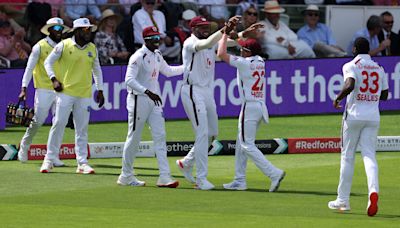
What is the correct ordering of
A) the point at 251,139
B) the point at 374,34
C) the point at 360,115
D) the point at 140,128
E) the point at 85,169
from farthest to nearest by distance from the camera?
the point at 374,34 < the point at 85,169 < the point at 140,128 < the point at 251,139 < the point at 360,115

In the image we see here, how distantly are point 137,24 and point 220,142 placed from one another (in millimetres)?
5568

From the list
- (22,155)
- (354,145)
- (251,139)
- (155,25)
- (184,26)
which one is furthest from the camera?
(184,26)

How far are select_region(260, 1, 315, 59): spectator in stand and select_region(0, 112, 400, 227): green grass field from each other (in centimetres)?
613

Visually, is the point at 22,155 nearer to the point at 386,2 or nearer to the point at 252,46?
the point at 252,46

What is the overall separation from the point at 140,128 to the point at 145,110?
0.88ft

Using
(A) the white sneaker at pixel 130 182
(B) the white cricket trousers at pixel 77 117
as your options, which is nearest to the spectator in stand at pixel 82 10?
(B) the white cricket trousers at pixel 77 117

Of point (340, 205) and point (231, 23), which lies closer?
point (340, 205)

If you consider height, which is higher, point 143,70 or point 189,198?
point 143,70

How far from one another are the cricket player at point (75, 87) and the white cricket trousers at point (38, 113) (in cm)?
82

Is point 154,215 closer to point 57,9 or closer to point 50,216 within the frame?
point 50,216

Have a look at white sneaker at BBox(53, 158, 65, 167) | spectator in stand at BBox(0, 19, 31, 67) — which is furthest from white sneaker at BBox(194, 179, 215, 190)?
spectator in stand at BBox(0, 19, 31, 67)

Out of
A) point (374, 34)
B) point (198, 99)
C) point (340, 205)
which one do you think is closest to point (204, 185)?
point (198, 99)

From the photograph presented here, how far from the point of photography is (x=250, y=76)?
16484mm

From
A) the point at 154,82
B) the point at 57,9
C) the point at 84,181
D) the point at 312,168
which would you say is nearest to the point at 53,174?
the point at 84,181
